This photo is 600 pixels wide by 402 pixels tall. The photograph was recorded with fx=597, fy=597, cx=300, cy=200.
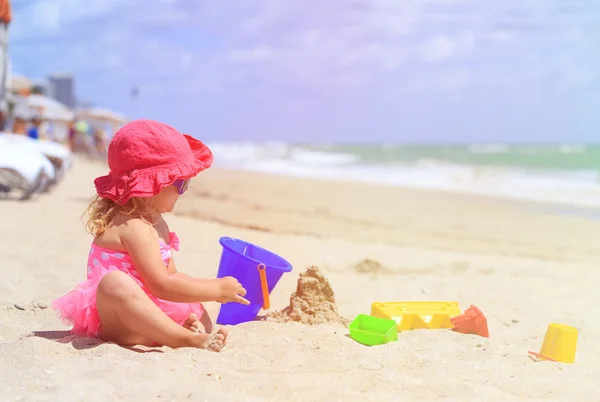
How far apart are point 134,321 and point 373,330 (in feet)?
4.01

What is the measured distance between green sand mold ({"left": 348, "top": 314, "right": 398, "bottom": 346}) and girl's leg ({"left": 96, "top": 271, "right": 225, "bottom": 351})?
2.33 feet

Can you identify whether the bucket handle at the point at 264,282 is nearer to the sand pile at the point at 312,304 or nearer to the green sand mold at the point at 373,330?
the sand pile at the point at 312,304

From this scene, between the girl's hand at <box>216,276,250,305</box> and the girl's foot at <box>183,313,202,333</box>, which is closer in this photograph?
the girl's hand at <box>216,276,250,305</box>

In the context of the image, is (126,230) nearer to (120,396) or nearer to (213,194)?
(120,396)

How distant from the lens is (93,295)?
257cm

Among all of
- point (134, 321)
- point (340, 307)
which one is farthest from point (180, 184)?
point (340, 307)

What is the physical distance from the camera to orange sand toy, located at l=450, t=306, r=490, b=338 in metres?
3.24

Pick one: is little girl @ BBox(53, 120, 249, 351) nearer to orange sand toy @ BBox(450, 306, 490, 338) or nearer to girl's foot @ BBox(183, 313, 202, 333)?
girl's foot @ BBox(183, 313, 202, 333)

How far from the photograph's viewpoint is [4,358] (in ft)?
7.81

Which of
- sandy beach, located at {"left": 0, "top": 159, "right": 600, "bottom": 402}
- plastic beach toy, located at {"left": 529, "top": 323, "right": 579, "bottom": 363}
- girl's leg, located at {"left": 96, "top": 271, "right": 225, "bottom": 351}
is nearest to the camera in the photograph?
sandy beach, located at {"left": 0, "top": 159, "right": 600, "bottom": 402}

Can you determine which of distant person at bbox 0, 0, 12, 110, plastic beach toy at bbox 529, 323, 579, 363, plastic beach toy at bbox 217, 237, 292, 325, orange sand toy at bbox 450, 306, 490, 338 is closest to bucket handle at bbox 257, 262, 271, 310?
plastic beach toy at bbox 217, 237, 292, 325

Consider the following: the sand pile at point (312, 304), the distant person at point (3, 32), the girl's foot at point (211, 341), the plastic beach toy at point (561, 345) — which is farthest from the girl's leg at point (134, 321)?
the distant person at point (3, 32)

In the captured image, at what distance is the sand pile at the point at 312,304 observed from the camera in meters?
3.25

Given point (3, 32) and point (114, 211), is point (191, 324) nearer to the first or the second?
point (114, 211)
